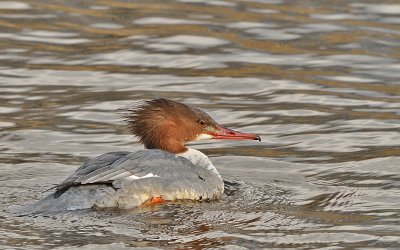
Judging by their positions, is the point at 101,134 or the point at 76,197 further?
the point at 101,134

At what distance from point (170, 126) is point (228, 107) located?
8.33ft

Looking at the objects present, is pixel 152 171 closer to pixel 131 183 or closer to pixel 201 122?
pixel 131 183

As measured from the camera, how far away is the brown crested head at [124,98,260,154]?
32.0 feet

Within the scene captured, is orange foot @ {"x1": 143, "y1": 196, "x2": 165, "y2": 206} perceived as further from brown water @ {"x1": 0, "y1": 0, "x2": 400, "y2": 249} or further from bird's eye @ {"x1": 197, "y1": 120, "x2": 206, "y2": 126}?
bird's eye @ {"x1": 197, "y1": 120, "x2": 206, "y2": 126}

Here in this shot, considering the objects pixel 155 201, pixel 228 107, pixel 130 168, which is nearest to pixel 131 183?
pixel 130 168

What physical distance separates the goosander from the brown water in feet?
0.48

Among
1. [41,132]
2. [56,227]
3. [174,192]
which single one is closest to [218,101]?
[41,132]

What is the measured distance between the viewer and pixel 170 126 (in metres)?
9.83

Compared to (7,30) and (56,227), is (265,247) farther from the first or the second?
(7,30)

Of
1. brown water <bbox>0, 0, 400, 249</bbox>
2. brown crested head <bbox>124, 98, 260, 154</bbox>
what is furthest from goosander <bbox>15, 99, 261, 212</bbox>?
brown water <bbox>0, 0, 400, 249</bbox>

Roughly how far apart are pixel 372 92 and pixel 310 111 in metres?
0.96

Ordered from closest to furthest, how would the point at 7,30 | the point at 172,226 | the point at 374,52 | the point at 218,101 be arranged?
the point at 172,226
the point at 218,101
the point at 374,52
the point at 7,30

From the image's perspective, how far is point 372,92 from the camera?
12570 millimetres

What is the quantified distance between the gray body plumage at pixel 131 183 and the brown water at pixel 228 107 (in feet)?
0.41
